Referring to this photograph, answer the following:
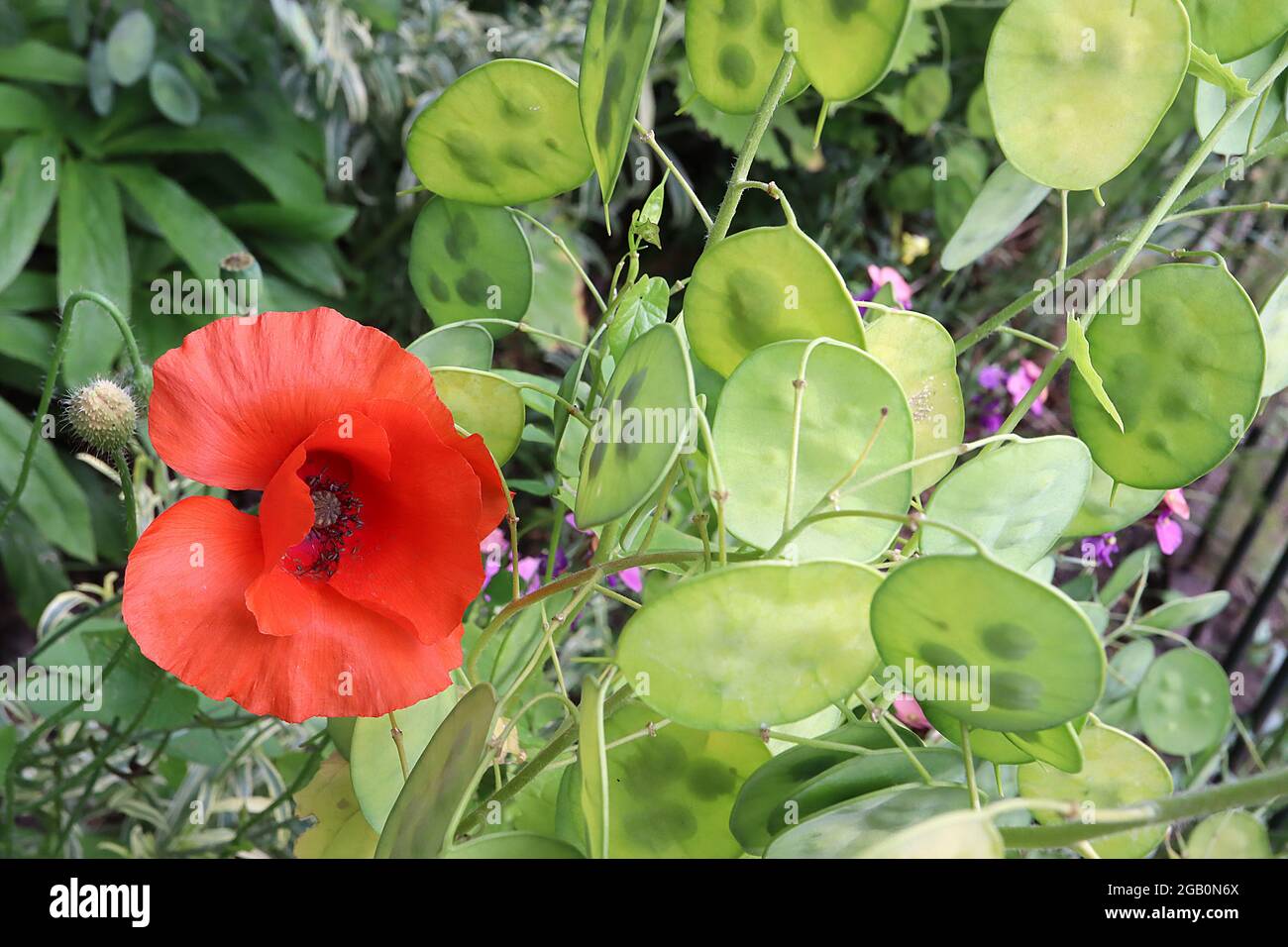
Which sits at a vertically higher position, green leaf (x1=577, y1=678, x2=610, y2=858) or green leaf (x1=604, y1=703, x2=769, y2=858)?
green leaf (x1=577, y1=678, x2=610, y2=858)

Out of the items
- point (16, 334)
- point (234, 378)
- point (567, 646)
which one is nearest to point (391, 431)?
point (234, 378)

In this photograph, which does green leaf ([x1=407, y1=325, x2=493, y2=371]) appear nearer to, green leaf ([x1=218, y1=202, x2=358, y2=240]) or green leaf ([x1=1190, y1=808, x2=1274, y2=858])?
green leaf ([x1=1190, y1=808, x2=1274, y2=858])

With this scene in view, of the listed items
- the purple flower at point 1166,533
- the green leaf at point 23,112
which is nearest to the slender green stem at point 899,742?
the purple flower at point 1166,533

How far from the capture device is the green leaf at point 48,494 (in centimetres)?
120

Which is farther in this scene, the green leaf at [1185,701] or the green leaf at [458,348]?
the green leaf at [1185,701]

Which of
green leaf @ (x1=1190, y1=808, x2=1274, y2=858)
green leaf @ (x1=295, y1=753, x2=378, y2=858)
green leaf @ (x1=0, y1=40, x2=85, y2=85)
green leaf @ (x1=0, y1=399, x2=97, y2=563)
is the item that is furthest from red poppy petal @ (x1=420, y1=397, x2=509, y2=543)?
green leaf @ (x1=0, y1=40, x2=85, y2=85)

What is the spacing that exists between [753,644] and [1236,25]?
0.23m

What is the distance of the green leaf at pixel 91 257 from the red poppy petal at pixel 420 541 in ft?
3.52

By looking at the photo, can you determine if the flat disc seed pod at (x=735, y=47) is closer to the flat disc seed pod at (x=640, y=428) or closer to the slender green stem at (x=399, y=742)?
the flat disc seed pod at (x=640, y=428)

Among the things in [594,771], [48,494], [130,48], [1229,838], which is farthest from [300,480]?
[130,48]

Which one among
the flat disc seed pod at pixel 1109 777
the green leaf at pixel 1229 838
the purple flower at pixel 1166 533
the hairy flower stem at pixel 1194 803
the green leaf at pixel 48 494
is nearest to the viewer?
the hairy flower stem at pixel 1194 803

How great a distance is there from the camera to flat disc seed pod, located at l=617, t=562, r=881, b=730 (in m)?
0.21

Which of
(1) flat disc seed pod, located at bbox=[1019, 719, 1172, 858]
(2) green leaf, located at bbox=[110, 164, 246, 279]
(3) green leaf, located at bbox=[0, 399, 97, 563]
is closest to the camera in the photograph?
(1) flat disc seed pod, located at bbox=[1019, 719, 1172, 858]

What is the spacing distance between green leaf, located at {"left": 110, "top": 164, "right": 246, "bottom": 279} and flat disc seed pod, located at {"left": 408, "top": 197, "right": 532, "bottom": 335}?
1.07 meters
